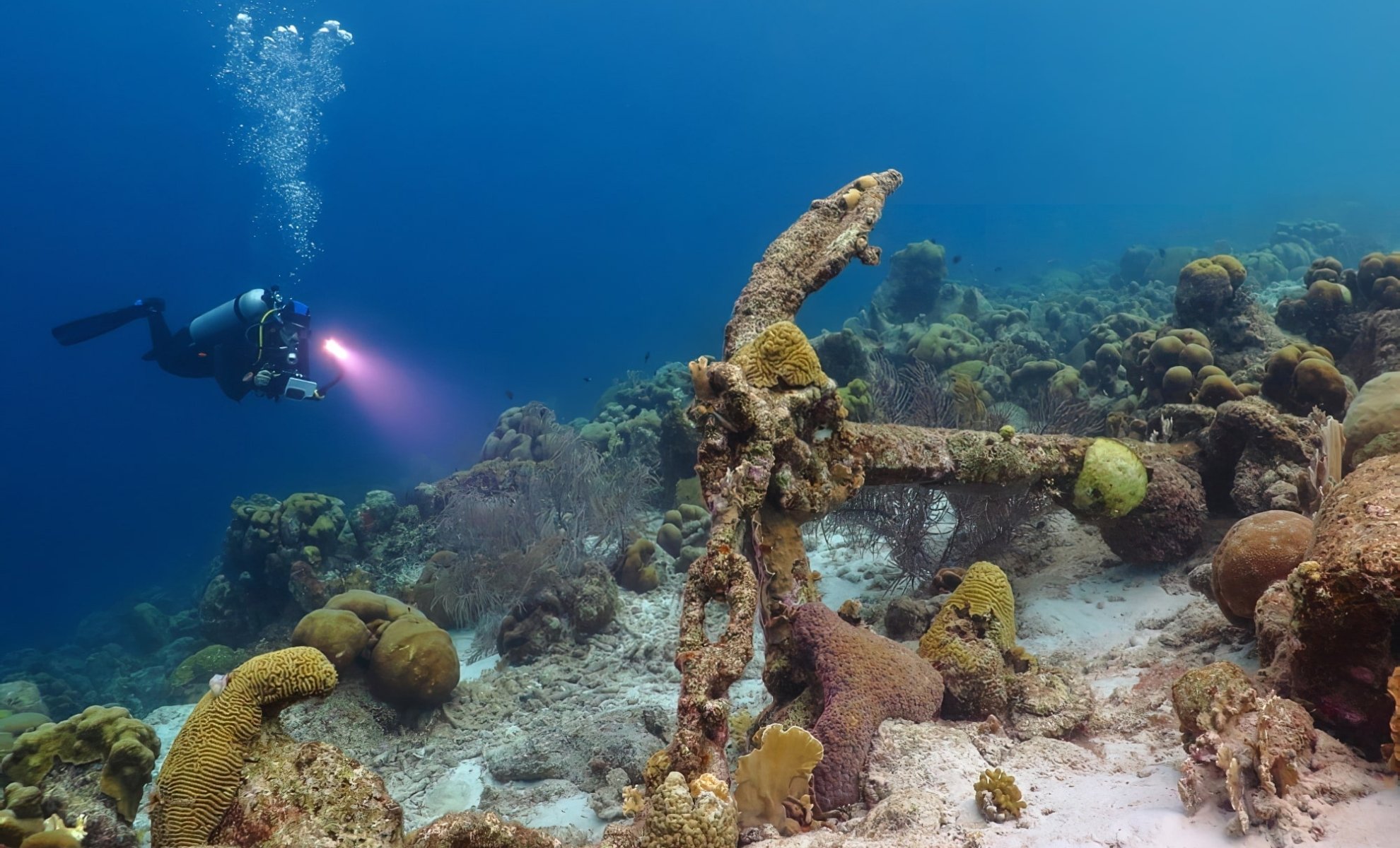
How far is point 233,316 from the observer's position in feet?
42.9

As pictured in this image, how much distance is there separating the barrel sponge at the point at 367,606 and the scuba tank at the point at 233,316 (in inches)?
344

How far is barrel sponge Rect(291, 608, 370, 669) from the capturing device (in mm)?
6117

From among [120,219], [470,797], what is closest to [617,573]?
[470,797]

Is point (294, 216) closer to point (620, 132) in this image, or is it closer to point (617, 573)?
point (620, 132)

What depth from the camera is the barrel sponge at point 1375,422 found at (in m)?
4.32

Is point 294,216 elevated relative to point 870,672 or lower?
elevated

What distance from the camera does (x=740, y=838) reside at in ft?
9.37

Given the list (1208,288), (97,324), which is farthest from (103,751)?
(97,324)

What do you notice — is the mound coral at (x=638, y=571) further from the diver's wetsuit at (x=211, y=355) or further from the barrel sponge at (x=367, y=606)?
the diver's wetsuit at (x=211, y=355)

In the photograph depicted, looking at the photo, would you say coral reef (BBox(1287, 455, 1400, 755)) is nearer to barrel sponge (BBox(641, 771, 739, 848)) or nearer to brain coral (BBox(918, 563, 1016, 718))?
brain coral (BBox(918, 563, 1016, 718))

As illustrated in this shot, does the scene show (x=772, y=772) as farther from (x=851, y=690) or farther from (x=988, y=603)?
(x=988, y=603)

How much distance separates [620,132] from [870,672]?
13500 cm

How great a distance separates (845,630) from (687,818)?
1723 mm

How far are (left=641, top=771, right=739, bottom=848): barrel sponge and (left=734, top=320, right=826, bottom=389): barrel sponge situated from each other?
7.58 ft
